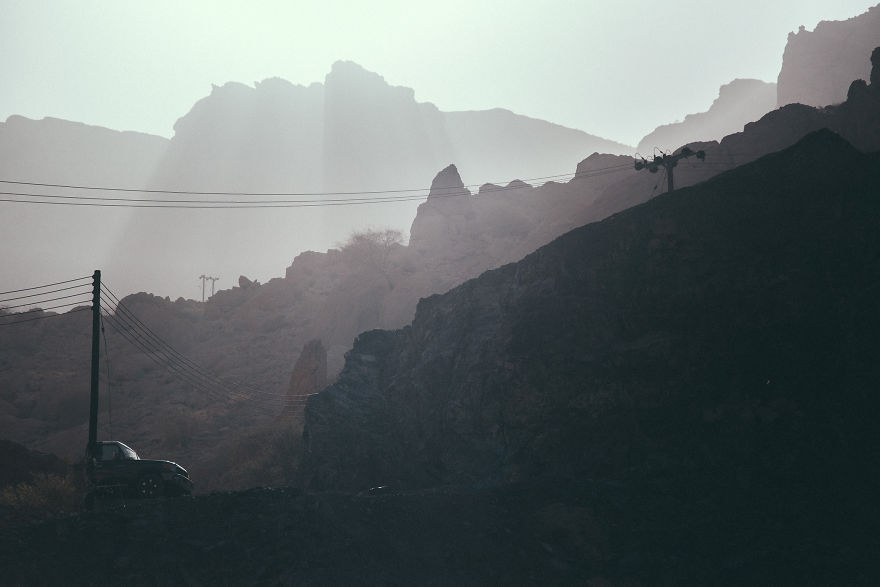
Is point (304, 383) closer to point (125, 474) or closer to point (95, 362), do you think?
point (95, 362)

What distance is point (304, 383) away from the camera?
45.8m

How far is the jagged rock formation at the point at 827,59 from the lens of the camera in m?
97.9

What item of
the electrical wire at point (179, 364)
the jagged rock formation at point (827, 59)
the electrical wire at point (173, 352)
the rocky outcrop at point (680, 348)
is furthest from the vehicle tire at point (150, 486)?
the jagged rock formation at point (827, 59)

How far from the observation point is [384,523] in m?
19.5

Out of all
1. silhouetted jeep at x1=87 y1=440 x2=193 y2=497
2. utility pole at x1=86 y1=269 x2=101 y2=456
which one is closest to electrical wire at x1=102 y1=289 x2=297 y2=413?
utility pole at x1=86 y1=269 x2=101 y2=456

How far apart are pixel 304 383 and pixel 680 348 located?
97.9 feet

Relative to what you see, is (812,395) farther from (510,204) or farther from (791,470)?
(510,204)

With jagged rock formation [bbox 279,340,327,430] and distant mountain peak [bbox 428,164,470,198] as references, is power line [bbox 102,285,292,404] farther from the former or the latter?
→ distant mountain peak [bbox 428,164,470,198]

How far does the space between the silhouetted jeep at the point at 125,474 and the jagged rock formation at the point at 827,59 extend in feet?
345

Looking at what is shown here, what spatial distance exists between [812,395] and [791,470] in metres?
2.55

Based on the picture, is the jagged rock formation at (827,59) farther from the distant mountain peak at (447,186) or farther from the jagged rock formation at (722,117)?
the distant mountain peak at (447,186)

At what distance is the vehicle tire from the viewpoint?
69.2 ft

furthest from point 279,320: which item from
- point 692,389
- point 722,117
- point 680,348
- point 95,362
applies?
point 722,117

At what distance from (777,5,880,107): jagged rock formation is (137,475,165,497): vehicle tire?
4147 inches
